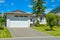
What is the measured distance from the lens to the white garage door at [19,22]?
4647 centimetres

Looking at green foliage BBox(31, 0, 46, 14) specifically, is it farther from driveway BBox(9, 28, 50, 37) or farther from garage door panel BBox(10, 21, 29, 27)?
driveway BBox(9, 28, 50, 37)

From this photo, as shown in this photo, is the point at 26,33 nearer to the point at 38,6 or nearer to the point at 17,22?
the point at 17,22

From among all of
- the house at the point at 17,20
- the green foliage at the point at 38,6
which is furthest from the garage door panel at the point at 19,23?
the green foliage at the point at 38,6

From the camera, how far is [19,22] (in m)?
47.1

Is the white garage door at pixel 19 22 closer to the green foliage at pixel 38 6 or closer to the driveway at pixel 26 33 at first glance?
the green foliage at pixel 38 6

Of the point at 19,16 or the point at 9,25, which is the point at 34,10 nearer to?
the point at 19,16

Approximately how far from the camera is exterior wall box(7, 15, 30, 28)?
46375mm

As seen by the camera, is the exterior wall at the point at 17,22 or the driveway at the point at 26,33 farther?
the exterior wall at the point at 17,22

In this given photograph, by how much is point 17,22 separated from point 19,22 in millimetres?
571

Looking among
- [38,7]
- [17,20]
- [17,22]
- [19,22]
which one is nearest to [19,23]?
[19,22]

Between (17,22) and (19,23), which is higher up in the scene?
(17,22)

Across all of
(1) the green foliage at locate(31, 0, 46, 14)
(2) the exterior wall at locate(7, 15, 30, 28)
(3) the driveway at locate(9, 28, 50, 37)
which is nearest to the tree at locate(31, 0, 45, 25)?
(1) the green foliage at locate(31, 0, 46, 14)

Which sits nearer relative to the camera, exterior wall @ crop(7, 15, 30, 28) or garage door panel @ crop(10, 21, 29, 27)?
exterior wall @ crop(7, 15, 30, 28)

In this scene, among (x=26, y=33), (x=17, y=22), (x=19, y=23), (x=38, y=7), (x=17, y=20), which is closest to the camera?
(x=26, y=33)
